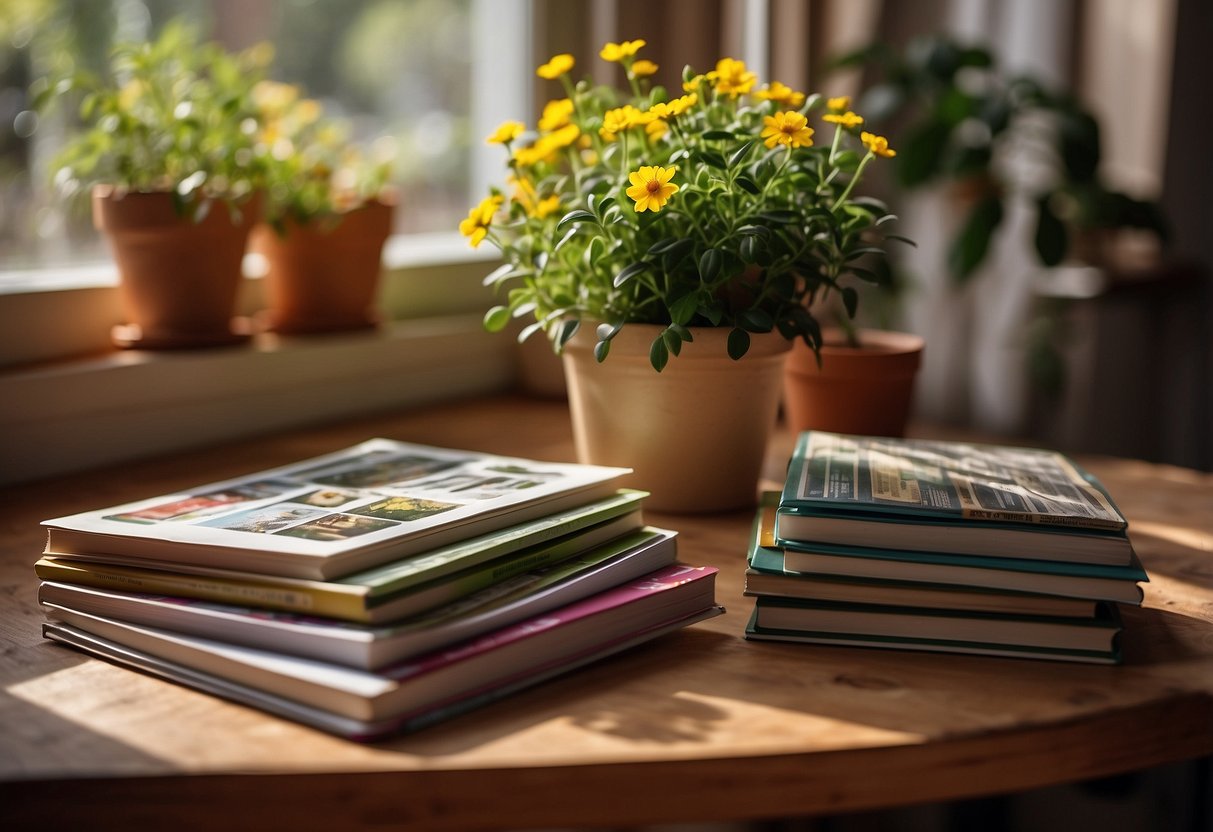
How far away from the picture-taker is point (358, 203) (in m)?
1.47

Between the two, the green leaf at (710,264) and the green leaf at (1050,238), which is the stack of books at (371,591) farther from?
the green leaf at (1050,238)

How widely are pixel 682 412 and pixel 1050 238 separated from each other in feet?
4.13

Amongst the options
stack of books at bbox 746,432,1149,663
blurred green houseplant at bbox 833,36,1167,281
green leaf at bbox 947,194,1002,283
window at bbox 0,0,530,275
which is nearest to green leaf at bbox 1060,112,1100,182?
blurred green houseplant at bbox 833,36,1167,281

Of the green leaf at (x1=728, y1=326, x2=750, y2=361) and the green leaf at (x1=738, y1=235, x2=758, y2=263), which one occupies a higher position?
the green leaf at (x1=738, y1=235, x2=758, y2=263)

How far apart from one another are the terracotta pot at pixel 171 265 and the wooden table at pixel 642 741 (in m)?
0.59

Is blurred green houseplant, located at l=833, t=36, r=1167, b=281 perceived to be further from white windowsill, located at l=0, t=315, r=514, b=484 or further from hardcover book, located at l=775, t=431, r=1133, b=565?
hardcover book, located at l=775, t=431, r=1133, b=565

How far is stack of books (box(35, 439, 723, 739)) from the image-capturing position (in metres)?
0.63

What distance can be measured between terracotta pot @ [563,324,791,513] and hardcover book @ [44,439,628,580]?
125 millimetres

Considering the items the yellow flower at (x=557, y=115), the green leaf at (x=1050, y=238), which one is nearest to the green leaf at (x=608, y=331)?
the yellow flower at (x=557, y=115)

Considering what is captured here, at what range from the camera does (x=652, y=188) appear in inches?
33.8

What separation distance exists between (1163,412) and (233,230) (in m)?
2.22

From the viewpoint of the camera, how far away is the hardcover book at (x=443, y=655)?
0.61 m

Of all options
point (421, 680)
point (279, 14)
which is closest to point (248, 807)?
point (421, 680)

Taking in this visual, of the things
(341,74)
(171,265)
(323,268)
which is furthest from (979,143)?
(171,265)
